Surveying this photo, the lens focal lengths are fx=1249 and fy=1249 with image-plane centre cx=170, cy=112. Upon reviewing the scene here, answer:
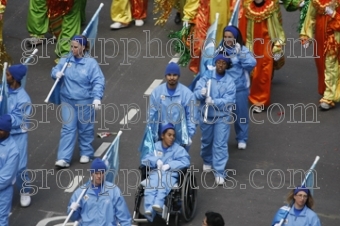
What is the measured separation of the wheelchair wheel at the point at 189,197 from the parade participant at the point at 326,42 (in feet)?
12.1

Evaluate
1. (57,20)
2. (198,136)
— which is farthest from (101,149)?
(57,20)

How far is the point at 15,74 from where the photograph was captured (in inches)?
619

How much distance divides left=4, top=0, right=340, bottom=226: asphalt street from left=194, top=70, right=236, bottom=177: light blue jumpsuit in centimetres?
39

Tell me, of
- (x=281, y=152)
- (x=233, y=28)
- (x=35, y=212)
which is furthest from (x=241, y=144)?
(x=35, y=212)

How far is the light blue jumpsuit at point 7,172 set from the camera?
1477 centimetres

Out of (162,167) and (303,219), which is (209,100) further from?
(303,219)

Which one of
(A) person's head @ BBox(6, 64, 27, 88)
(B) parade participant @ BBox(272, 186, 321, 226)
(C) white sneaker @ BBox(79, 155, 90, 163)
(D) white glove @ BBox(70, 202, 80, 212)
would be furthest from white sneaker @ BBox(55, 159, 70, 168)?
(B) parade participant @ BBox(272, 186, 321, 226)

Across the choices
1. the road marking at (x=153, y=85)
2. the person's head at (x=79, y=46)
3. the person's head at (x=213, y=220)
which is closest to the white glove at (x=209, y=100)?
the person's head at (x=79, y=46)

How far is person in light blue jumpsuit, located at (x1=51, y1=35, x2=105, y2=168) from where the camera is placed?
1644cm

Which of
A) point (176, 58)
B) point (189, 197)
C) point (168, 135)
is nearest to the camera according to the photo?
point (168, 135)

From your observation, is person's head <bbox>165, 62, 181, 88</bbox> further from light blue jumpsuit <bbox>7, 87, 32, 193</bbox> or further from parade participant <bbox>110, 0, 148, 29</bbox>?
parade participant <bbox>110, 0, 148, 29</bbox>

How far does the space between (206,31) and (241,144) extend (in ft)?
6.98

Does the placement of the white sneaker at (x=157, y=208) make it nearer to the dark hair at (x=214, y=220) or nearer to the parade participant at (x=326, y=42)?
the dark hair at (x=214, y=220)

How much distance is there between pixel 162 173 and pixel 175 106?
3.76 ft
